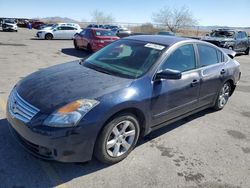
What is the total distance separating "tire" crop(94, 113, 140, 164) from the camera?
10.3 ft

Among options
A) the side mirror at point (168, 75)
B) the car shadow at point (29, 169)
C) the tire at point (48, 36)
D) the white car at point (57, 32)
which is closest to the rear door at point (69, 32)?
the white car at point (57, 32)

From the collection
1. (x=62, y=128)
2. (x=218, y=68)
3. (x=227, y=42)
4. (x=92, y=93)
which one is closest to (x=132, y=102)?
(x=92, y=93)

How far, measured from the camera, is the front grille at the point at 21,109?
297cm

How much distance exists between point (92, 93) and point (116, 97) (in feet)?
0.98

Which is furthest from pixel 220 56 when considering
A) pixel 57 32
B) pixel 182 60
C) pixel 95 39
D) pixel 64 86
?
pixel 57 32

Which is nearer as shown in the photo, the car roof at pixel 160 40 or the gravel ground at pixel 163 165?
the gravel ground at pixel 163 165

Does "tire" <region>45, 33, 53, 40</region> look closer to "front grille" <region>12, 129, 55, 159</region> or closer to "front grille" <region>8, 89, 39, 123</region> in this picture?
"front grille" <region>8, 89, 39, 123</region>

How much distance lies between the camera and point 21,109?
311cm

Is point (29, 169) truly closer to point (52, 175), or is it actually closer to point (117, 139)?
point (52, 175)

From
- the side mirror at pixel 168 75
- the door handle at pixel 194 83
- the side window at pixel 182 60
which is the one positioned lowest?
the door handle at pixel 194 83

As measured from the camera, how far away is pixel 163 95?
12.3ft

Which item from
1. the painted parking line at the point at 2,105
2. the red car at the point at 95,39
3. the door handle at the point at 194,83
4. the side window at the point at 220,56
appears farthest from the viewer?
the red car at the point at 95,39

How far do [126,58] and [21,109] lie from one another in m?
1.82

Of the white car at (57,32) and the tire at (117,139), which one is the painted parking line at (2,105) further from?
the white car at (57,32)
